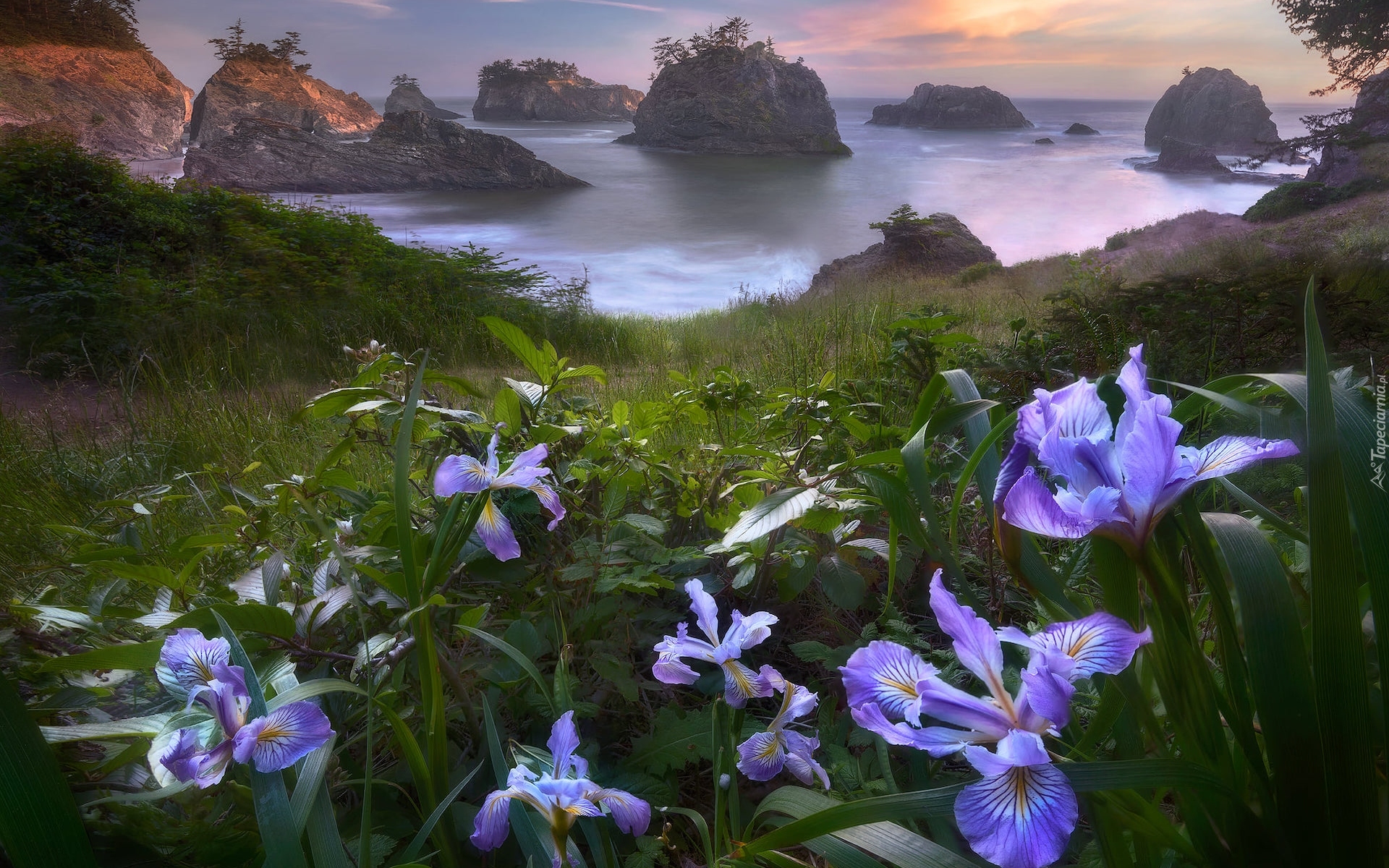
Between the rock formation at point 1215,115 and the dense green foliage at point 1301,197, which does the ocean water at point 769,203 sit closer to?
the rock formation at point 1215,115

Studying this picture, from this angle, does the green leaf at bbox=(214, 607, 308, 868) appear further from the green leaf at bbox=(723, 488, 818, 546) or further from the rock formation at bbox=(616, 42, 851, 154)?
the rock formation at bbox=(616, 42, 851, 154)

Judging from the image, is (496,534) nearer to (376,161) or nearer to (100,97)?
(100,97)

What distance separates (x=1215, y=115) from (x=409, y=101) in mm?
7158

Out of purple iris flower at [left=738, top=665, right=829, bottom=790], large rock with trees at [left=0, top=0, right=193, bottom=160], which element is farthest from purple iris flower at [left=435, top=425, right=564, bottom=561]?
large rock with trees at [left=0, top=0, right=193, bottom=160]

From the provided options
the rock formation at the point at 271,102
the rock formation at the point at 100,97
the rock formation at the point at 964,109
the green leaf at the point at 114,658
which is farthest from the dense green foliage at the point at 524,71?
the green leaf at the point at 114,658

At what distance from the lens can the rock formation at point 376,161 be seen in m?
5.81

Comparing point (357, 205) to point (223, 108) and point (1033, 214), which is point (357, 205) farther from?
point (1033, 214)

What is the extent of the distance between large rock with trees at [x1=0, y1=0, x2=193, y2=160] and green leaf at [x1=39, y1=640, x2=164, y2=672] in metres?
5.71

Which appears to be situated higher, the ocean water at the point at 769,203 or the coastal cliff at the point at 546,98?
the coastal cliff at the point at 546,98

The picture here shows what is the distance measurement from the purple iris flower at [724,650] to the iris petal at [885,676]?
183mm

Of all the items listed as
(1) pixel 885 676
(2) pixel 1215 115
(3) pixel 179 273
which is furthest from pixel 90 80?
(2) pixel 1215 115

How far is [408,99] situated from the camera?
6641 mm

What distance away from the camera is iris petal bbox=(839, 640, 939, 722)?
0.43 metres

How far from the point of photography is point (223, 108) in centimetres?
558
